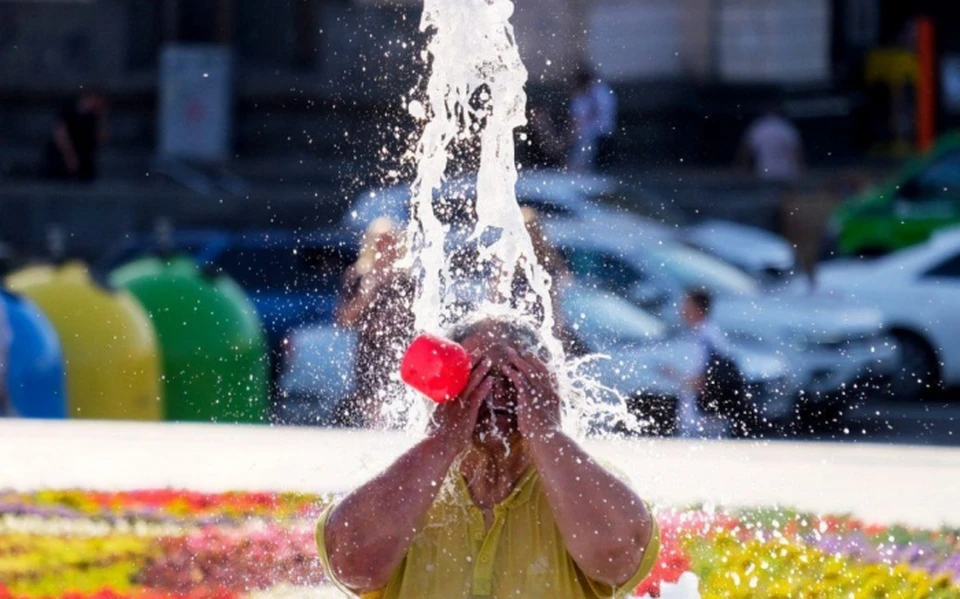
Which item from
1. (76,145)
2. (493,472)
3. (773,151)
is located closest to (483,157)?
(493,472)

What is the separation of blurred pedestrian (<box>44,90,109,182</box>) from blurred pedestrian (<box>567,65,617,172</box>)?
17.6ft

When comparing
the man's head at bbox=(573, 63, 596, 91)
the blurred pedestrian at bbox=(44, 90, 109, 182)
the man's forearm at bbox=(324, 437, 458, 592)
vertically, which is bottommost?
the blurred pedestrian at bbox=(44, 90, 109, 182)

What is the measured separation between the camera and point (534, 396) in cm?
354

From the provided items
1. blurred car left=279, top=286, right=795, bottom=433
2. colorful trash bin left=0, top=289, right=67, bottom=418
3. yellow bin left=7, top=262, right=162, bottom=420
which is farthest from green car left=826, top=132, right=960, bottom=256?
colorful trash bin left=0, top=289, right=67, bottom=418

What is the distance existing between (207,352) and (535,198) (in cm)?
497

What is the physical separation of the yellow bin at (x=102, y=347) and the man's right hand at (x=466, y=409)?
24.3 feet

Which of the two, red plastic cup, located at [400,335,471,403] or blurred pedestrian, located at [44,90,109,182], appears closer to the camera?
red plastic cup, located at [400,335,471,403]

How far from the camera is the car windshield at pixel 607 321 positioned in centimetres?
1132

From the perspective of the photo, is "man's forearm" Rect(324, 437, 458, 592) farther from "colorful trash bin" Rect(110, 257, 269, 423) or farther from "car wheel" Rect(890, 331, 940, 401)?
"car wheel" Rect(890, 331, 940, 401)

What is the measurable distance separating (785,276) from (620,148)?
22.4 ft

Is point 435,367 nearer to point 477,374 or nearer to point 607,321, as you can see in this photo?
point 477,374

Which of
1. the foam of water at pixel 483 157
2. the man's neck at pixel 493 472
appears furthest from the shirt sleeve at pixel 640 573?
the foam of water at pixel 483 157

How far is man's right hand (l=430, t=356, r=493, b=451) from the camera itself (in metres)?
3.54

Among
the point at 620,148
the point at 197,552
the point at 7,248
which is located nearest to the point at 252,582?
the point at 197,552
